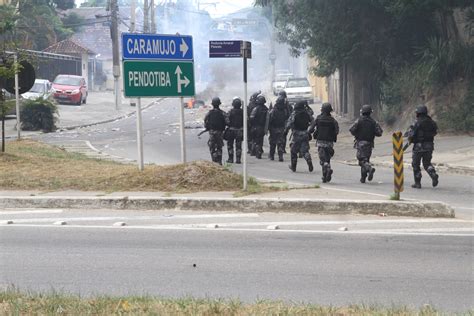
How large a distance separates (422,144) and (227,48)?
474cm

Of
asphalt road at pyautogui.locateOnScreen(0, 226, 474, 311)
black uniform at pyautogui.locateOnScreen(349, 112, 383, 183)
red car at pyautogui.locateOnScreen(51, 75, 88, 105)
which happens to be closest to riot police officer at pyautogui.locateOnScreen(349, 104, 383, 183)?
black uniform at pyautogui.locateOnScreen(349, 112, 383, 183)

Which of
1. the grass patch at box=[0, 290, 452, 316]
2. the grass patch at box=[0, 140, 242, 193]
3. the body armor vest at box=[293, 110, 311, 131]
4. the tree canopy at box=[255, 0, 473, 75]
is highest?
the tree canopy at box=[255, 0, 473, 75]

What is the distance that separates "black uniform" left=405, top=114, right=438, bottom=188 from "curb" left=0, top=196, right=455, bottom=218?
3.66 metres

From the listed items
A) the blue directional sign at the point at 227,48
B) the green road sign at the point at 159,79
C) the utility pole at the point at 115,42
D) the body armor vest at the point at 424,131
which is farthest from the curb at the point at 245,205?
the utility pole at the point at 115,42

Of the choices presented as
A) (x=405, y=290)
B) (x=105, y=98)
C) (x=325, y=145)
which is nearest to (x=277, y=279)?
(x=405, y=290)

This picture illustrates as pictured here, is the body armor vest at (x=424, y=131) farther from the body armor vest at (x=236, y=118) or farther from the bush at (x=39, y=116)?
the bush at (x=39, y=116)

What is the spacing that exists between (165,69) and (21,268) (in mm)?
6791

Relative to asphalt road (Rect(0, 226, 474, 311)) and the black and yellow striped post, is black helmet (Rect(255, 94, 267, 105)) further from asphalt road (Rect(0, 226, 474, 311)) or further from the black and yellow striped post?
asphalt road (Rect(0, 226, 474, 311))

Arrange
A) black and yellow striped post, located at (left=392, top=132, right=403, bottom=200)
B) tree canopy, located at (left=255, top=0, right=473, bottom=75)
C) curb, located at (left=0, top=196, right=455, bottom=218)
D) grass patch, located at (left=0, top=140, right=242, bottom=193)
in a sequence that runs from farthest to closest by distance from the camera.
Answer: tree canopy, located at (left=255, top=0, right=473, bottom=75) → grass patch, located at (left=0, top=140, right=242, bottom=193) → black and yellow striped post, located at (left=392, top=132, right=403, bottom=200) → curb, located at (left=0, top=196, right=455, bottom=218)

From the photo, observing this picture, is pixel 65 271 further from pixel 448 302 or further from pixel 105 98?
pixel 105 98

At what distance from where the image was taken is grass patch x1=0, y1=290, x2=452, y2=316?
20.2 feet

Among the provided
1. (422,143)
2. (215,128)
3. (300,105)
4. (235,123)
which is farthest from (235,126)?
(422,143)

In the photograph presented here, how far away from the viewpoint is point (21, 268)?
8.67m

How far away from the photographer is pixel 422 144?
15945mm
